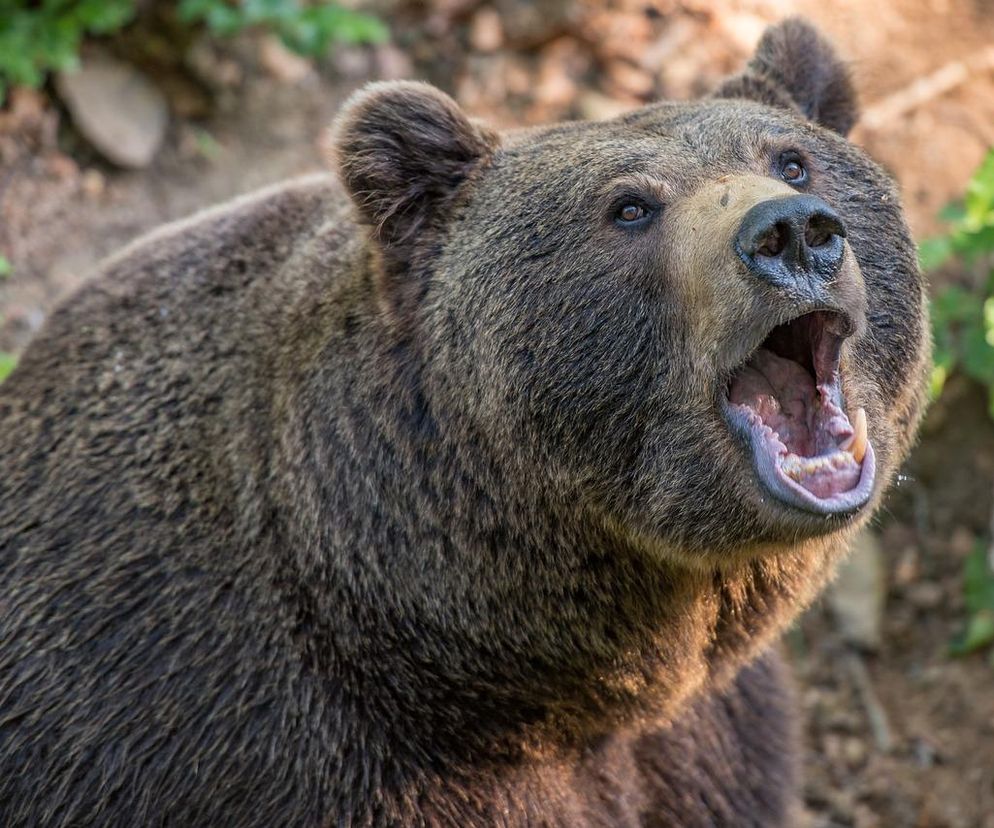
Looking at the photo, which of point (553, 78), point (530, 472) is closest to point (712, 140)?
point (530, 472)

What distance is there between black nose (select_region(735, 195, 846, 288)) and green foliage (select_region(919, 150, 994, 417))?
2.12 metres

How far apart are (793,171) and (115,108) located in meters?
4.86

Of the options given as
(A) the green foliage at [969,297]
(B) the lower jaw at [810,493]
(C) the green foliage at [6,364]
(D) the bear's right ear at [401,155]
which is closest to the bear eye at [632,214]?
(D) the bear's right ear at [401,155]

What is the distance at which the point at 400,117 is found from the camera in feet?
13.3

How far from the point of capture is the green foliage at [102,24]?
705cm

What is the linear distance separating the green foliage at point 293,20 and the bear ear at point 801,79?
10.8 ft

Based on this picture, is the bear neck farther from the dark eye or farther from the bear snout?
the dark eye

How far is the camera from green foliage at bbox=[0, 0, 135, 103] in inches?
275

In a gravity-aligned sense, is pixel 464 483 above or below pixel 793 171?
below

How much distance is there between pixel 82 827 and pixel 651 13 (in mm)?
6014

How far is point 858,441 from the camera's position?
3.57 metres

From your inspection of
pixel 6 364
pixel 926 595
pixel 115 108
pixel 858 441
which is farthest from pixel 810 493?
pixel 115 108

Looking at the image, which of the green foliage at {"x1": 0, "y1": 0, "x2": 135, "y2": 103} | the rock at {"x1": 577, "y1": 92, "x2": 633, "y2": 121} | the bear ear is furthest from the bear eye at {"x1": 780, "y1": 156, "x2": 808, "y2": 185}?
the green foliage at {"x1": 0, "y1": 0, "x2": 135, "y2": 103}

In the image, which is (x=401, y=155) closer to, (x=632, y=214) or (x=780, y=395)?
(x=632, y=214)
